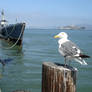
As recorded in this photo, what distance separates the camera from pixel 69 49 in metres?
6.25

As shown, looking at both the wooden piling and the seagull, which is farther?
the seagull

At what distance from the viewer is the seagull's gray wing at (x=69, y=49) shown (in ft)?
19.8

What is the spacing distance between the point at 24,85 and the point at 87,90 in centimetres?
291

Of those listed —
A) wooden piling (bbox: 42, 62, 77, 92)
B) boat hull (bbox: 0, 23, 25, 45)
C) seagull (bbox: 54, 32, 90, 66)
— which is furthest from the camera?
boat hull (bbox: 0, 23, 25, 45)

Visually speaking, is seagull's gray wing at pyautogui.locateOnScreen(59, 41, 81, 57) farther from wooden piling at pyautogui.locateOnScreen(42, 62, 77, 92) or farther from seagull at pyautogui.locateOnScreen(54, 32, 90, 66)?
wooden piling at pyautogui.locateOnScreen(42, 62, 77, 92)

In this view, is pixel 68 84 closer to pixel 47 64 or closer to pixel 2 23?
pixel 47 64

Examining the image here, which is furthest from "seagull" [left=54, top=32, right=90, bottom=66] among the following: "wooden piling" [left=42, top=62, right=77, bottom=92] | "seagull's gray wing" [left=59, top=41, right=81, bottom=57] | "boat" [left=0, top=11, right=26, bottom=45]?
"boat" [left=0, top=11, right=26, bottom=45]

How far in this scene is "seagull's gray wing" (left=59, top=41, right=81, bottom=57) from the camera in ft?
19.8

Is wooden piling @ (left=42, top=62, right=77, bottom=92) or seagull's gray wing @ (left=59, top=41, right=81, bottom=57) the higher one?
seagull's gray wing @ (left=59, top=41, right=81, bottom=57)

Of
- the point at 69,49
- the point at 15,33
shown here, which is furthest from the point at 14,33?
the point at 69,49

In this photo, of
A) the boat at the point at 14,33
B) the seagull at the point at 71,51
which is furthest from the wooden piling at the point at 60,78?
the boat at the point at 14,33

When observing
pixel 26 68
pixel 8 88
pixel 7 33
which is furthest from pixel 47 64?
pixel 7 33

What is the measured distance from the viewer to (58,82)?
5.69m

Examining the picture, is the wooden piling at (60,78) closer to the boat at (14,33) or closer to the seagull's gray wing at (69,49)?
the seagull's gray wing at (69,49)
